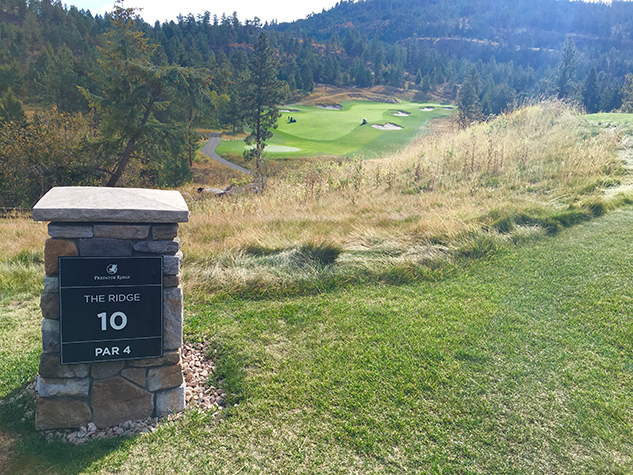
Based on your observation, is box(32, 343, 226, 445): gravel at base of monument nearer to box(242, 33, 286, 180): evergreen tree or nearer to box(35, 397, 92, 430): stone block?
box(35, 397, 92, 430): stone block

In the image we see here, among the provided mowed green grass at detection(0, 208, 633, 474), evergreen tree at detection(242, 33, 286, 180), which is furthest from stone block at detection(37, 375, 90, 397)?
evergreen tree at detection(242, 33, 286, 180)

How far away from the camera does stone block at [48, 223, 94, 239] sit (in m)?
3.11

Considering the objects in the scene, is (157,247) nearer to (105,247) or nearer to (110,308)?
(105,247)

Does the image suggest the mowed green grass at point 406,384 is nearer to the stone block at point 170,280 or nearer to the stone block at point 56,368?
the stone block at point 56,368

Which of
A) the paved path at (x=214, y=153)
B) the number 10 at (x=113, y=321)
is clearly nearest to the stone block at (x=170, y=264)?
the number 10 at (x=113, y=321)

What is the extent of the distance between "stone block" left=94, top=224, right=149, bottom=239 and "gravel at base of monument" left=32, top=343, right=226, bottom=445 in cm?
156

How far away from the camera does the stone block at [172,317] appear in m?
3.51

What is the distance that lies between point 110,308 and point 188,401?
1110 millimetres

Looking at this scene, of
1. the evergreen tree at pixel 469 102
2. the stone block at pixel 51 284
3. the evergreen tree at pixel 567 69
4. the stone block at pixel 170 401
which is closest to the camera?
the stone block at pixel 51 284

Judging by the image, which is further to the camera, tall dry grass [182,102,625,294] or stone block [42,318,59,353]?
tall dry grass [182,102,625,294]

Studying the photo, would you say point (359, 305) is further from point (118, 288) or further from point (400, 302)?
point (118, 288)

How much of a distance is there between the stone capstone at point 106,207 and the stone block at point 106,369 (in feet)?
3.85

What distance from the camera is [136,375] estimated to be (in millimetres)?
3482

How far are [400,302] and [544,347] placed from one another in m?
1.72
